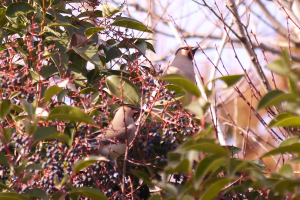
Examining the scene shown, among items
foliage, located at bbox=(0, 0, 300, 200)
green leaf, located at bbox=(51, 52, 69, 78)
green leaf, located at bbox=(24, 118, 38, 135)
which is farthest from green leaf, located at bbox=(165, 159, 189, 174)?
green leaf, located at bbox=(51, 52, 69, 78)

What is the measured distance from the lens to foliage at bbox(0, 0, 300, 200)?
851 millimetres

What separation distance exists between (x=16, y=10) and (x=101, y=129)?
0.75m

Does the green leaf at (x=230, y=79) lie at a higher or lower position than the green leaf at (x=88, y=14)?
lower

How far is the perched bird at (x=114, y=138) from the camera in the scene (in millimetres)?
1335

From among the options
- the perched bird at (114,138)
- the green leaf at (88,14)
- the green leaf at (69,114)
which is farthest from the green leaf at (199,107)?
the green leaf at (88,14)

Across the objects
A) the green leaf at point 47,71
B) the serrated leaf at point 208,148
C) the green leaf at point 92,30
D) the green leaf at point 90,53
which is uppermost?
the green leaf at point 92,30

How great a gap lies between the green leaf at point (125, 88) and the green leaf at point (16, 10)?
0.50 metres

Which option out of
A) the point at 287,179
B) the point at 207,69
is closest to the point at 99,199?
the point at 287,179

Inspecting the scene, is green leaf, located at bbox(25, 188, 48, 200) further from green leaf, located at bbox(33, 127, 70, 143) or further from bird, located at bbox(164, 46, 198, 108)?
bird, located at bbox(164, 46, 198, 108)

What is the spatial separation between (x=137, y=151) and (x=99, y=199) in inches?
16.5

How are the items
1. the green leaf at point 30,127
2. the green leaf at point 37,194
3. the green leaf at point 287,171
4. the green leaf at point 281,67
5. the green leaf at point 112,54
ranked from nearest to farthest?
the green leaf at point 281,67 → the green leaf at point 287,171 → the green leaf at point 30,127 → the green leaf at point 37,194 → the green leaf at point 112,54

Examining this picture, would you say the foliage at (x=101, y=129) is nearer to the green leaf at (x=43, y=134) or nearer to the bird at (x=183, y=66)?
the green leaf at (x=43, y=134)

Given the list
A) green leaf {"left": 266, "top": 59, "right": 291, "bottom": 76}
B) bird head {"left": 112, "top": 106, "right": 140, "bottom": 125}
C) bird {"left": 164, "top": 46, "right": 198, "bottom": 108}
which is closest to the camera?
green leaf {"left": 266, "top": 59, "right": 291, "bottom": 76}

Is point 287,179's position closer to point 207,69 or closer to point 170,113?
point 170,113
